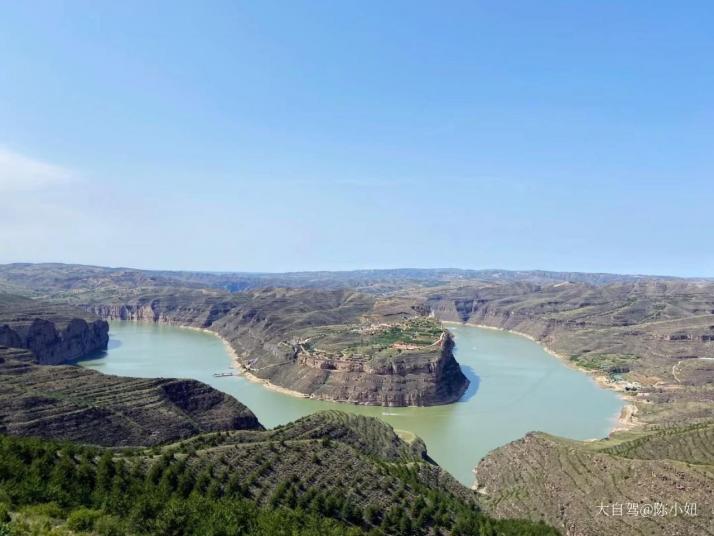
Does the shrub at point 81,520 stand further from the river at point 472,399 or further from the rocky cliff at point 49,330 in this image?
the rocky cliff at point 49,330

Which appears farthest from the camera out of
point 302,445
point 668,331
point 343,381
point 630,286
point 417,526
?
point 630,286

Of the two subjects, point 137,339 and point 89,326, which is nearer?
point 89,326

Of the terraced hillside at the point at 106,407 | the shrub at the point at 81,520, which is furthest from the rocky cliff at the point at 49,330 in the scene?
the shrub at the point at 81,520

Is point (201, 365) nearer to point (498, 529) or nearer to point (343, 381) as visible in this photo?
point (343, 381)

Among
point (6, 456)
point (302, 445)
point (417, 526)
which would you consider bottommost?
point (417, 526)

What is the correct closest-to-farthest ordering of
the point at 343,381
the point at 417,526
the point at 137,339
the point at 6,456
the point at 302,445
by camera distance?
1. the point at 6,456
2. the point at 417,526
3. the point at 302,445
4. the point at 343,381
5. the point at 137,339

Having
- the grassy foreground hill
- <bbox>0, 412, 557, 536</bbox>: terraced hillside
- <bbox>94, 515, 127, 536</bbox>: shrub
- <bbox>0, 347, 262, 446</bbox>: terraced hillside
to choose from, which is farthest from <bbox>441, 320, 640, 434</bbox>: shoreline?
<bbox>94, 515, 127, 536</bbox>: shrub

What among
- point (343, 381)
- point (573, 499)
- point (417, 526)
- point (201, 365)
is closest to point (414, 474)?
point (417, 526)
